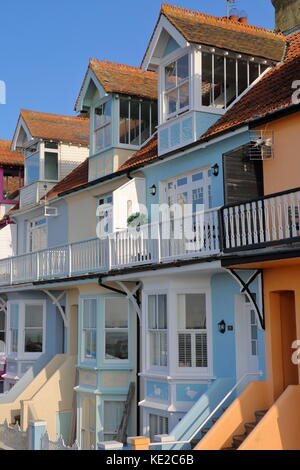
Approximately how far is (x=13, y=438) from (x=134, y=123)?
10.0 meters

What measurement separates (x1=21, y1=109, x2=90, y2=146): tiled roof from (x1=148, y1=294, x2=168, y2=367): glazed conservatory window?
10.4 meters

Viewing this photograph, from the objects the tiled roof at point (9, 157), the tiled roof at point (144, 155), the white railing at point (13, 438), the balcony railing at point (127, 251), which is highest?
the tiled roof at point (9, 157)

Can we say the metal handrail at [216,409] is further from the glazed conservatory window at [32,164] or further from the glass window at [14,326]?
the glazed conservatory window at [32,164]

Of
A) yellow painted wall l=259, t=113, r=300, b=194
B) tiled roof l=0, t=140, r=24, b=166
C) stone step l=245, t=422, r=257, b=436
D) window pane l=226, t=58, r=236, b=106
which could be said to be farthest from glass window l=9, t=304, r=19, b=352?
yellow painted wall l=259, t=113, r=300, b=194

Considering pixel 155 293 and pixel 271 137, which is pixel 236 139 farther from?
pixel 155 293

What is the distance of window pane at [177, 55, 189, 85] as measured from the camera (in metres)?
16.7

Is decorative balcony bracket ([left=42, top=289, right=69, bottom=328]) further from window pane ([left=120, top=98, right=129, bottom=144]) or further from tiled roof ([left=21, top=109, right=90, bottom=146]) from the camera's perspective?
tiled roof ([left=21, top=109, right=90, bottom=146])

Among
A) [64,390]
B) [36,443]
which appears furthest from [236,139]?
[64,390]

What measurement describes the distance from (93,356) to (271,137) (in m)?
8.61

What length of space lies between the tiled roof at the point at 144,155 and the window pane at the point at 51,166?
5.78m

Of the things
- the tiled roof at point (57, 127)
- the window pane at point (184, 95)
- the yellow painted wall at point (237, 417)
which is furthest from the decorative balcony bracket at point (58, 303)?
the yellow painted wall at point (237, 417)

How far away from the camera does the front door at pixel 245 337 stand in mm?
14047

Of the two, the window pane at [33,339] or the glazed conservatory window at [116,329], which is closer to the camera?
the glazed conservatory window at [116,329]

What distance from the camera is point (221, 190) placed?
48.6ft
